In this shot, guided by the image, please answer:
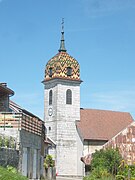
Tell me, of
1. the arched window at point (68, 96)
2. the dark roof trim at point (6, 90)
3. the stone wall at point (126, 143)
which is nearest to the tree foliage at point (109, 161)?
the stone wall at point (126, 143)

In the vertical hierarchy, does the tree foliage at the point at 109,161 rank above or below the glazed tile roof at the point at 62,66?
below

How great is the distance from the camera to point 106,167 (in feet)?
82.2

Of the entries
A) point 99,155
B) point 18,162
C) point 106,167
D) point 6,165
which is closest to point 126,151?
point 99,155

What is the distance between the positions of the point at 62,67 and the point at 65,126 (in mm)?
8603

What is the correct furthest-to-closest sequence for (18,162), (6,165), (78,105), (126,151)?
(78,105) → (126,151) → (18,162) → (6,165)

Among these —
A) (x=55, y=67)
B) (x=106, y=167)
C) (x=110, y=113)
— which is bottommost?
(x=106, y=167)

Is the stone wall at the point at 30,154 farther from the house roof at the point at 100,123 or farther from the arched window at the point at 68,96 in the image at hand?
the arched window at the point at 68,96

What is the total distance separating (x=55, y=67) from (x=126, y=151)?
3102 centimetres

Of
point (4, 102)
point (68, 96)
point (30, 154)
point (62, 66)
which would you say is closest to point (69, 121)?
point (68, 96)

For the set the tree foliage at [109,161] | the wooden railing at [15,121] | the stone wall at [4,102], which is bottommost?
the tree foliage at [109,161]

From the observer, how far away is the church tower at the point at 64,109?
5816cm

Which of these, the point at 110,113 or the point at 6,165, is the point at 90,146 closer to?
the point at 110,113

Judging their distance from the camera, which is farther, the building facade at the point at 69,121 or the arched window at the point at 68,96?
the arched window at the point at 68,96

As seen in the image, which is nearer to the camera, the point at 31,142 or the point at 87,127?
the point at 31,142
